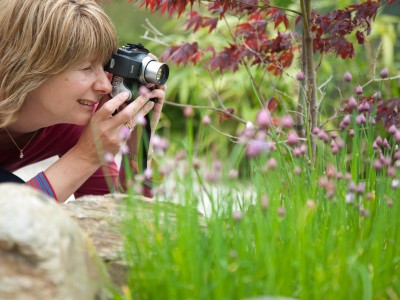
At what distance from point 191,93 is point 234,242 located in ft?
15.6

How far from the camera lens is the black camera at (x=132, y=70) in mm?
2623

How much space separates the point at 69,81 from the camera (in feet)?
8.43

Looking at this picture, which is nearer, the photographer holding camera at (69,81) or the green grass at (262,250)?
the green grass at (262,250)

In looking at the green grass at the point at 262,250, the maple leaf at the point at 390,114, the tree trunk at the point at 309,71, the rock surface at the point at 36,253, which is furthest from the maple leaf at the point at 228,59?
the rock surface at the point at 36,253

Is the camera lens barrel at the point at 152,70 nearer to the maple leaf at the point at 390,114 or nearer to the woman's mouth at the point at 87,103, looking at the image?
the woman's mouth at the point at 87,103

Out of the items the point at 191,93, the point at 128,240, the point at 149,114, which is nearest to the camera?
the point at 128,240

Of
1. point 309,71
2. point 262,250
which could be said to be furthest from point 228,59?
point 262,250

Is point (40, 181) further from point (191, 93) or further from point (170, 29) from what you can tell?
point (170, 29)

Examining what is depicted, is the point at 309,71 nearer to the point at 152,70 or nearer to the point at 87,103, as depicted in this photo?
Answer: the point at 152,70

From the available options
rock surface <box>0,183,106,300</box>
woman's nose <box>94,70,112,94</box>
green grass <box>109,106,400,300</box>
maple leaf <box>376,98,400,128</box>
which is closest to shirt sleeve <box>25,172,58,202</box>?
woman's nose <box>94,70,112,94</box>

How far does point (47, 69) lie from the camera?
257cm

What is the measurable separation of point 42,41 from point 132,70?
0.32 meters

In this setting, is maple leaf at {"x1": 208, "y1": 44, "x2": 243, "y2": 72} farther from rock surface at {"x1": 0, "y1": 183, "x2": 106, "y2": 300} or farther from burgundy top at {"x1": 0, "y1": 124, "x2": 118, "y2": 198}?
rock surface at {"x1": 0, "y1": 183, "x2": 106, "y2": 300}

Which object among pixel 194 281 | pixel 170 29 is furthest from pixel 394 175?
pixel 170 29
